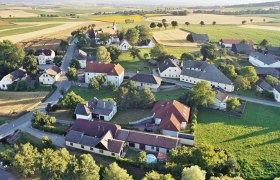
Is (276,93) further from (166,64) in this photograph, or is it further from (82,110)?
(82,110)

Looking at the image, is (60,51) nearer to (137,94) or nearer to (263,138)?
(137,94)

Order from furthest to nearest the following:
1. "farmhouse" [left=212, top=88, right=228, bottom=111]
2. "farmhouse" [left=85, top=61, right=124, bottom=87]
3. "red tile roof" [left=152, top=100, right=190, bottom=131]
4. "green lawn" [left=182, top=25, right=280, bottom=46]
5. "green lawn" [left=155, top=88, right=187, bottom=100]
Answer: "green lawn" [left=182, top=25, right=280, bottom=46] < "farmhouse" [left=85, top=61, right=124, bottom=87] < "green lawn" [left=155, top=88, right=187, bottom=100] < "farmhouse" [left=212, top=88, right=228, bottom=111] < "red tile roof" [left=152, top=100, right=190, bottom=131]

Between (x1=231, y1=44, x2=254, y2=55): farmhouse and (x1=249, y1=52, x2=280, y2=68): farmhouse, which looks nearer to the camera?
(x1=249, y1=52, x2=280, y2=68): farmhouse

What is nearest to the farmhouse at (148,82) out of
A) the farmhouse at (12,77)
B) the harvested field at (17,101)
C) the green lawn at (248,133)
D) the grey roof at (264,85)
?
the green lawn at (248,133)

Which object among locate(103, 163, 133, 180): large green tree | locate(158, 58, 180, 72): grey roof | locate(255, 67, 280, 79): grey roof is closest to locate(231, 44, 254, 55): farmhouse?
locate(255, 67, 280, 79): grey roof

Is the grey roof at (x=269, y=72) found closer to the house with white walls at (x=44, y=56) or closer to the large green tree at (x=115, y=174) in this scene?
the large green tree at (x=115, y=174)

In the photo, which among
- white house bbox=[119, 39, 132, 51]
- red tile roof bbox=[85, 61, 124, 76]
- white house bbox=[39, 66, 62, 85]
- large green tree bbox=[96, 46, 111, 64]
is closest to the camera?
white house bbox=[39, 66, 62, 85]

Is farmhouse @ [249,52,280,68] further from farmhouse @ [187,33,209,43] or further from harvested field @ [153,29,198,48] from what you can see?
farmhouse @ [187,33,209,43]

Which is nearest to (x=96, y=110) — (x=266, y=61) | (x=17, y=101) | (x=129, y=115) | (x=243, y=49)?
(x=129, y=115)
